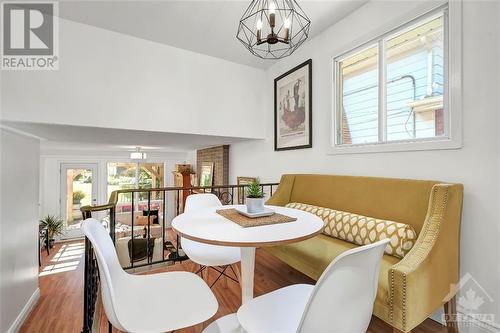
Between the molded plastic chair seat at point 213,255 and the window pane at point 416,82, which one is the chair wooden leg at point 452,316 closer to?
the window pane at point 416,82

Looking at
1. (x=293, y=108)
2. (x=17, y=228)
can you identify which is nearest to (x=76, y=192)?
(x=17, y=228)

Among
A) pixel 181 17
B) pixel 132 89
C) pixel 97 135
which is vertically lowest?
pixel 97 135

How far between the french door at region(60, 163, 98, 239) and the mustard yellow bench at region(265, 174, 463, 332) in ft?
22.4

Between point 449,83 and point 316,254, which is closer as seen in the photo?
point 449,83

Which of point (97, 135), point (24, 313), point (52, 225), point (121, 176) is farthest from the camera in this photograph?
point (121, 176)

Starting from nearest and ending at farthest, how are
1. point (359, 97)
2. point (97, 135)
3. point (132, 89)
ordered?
point (359, 97) → point (132, 89) → point (97, 135)

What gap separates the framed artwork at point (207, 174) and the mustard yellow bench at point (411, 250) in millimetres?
3276

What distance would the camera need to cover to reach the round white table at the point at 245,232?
3.38 ft

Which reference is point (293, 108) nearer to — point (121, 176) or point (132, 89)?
point (132, 89)

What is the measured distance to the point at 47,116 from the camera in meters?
2.33

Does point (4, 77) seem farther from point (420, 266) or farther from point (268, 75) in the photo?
point (420, 266)

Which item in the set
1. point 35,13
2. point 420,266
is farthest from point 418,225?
point 35,13

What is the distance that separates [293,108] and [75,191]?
6855mm

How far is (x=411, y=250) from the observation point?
1354 mm
